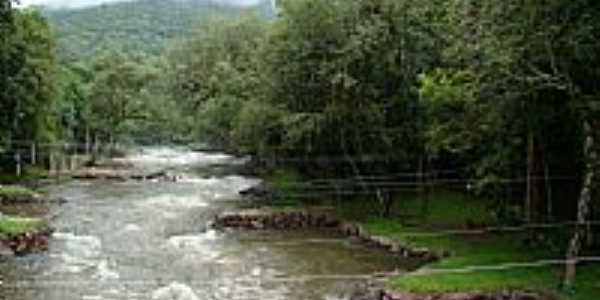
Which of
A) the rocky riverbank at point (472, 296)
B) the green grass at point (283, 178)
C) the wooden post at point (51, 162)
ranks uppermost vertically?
the wooden post at point (51, 162)

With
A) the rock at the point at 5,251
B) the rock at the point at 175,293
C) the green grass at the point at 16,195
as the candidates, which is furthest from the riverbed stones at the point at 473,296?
the green grass at the point at 16,195

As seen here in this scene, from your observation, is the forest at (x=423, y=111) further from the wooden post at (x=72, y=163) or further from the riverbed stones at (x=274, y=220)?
the wooden post at (x=72, y=163)

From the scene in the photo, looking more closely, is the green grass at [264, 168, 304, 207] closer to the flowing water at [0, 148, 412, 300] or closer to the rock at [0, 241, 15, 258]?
the flowing water at [0, 148, 412, 300]

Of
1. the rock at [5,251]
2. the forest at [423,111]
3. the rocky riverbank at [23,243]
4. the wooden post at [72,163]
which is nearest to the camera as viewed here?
the forest at [423,111]

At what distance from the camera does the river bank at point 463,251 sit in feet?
112

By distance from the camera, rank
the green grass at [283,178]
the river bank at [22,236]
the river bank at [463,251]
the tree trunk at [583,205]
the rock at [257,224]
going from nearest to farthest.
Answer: the tree trunk at [583,205], the river bank at [463,251], the river bank at [22,236], the rock at [257,224], the green grass at [283,178]

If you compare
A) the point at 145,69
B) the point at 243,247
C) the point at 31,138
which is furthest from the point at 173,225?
the point at 145,69

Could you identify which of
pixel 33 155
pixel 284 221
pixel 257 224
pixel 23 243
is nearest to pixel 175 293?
pixel 23 243

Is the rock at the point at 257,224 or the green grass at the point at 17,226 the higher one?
the green grass at the point at 17,226

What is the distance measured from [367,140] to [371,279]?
1733cm

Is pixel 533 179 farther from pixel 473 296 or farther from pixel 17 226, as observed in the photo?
pixel 17 226

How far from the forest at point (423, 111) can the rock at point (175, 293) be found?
7093 millimetres

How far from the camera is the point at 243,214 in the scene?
55.4m

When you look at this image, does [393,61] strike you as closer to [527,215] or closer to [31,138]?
[527,215]
